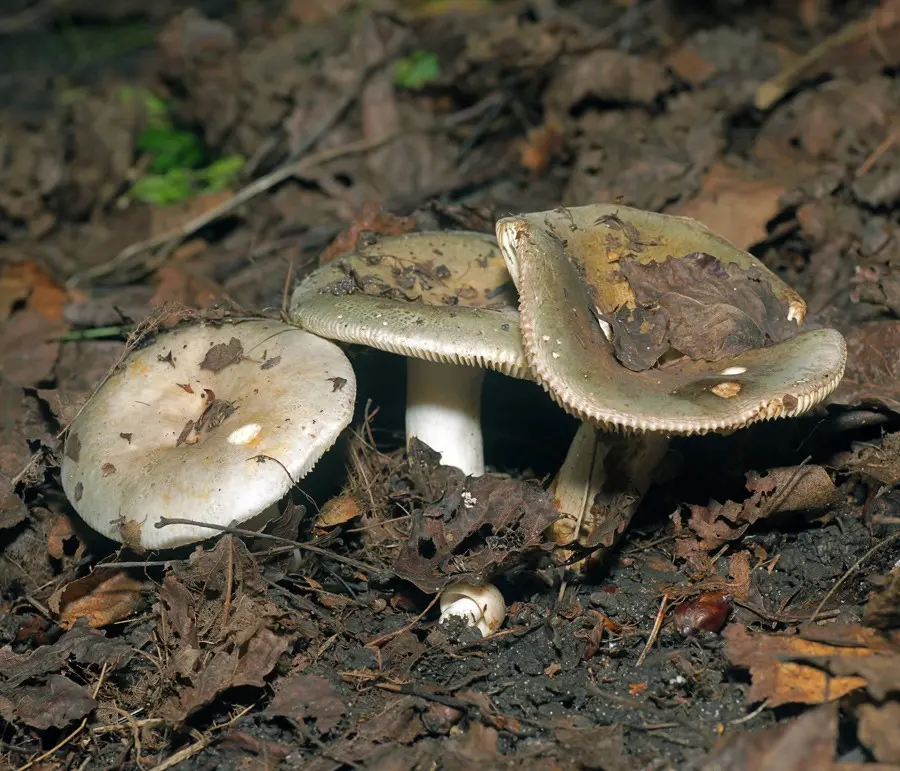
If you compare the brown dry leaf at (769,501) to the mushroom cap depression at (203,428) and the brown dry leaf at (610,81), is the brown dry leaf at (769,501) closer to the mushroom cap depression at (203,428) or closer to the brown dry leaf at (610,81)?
the mushroom cap depression at (203,428)

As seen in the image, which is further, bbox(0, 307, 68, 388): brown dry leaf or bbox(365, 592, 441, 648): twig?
bbox(0, 307, 68, 388): brown dry leaf

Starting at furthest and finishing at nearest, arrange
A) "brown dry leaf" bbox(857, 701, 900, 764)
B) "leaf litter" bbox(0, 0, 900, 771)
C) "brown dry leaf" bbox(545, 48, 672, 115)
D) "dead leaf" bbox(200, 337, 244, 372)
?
1. "brown dry leaf" bbox(545, 48, 672, 115)
2. "dead leaf" bbox(200, 337, 244, 372)
3. "leaf litter" bbox(0, 0, 900, 771)
4. "brown dry leaf" bbox(857, 701, 900, 764)

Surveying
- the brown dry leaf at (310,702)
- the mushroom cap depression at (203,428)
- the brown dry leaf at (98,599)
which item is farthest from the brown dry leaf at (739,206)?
the brown dry leaf at (98,599)

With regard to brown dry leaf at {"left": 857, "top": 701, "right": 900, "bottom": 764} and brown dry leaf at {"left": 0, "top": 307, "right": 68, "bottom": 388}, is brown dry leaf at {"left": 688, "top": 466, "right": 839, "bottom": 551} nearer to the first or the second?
brown dry leaf at {"left": 857, "top": 701, "right": 900, "bottom": 764}

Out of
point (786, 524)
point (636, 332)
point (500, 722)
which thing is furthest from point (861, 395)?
point (500, 722)

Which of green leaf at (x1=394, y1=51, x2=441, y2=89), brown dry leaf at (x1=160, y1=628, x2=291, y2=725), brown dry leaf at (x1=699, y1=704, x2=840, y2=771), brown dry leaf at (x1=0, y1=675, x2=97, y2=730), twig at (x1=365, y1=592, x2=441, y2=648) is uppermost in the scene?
green leaf at (x1=394, y1=51, x2=441, y2=89)

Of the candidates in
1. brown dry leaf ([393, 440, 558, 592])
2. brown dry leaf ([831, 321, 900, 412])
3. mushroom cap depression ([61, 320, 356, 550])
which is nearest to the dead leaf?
mushroom cap depression ([61, 320, 356, 550])
